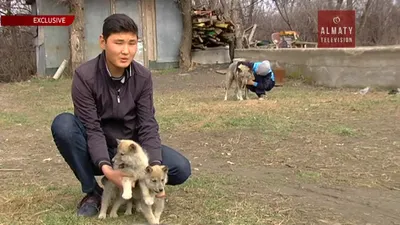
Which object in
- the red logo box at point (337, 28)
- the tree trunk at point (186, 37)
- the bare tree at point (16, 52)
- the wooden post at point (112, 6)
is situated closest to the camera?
the red logo box at point (337, 28)

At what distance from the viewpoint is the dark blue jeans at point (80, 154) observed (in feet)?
11.3

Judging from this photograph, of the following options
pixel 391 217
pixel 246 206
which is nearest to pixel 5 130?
pixel 246 206

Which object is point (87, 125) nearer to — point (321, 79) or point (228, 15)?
point (321, 79)

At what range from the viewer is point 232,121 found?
722cm

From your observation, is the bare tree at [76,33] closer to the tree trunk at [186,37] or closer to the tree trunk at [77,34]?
the tree trunk at [77,34]

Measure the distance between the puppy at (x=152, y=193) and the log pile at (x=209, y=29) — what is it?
1482cm

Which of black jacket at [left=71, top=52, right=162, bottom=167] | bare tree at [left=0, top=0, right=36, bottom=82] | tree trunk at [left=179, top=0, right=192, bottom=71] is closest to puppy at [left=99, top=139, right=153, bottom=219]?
black jacket at [left=71, top=52, right=162, bottom=167]

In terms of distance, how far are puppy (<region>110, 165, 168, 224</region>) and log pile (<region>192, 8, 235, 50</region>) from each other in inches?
583

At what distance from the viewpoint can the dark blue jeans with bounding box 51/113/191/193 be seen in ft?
11.3

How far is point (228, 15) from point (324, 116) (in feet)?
38.8

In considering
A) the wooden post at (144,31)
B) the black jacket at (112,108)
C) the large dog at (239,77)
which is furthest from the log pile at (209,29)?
the black jacket at (112,108)

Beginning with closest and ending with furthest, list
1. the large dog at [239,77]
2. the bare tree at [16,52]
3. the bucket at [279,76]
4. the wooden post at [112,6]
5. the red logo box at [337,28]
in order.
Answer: the large dog at [239,77] < the red logo box at [337,28] < the bucket at [279,76] < the wooden post at [112,6] < the bare tree at [16,52]

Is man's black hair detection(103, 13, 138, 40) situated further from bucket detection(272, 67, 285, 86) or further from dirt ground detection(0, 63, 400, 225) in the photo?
bucket detection(272, 67, 285, 86)

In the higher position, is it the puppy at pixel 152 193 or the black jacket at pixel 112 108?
the black jacket at pixel 112 108
